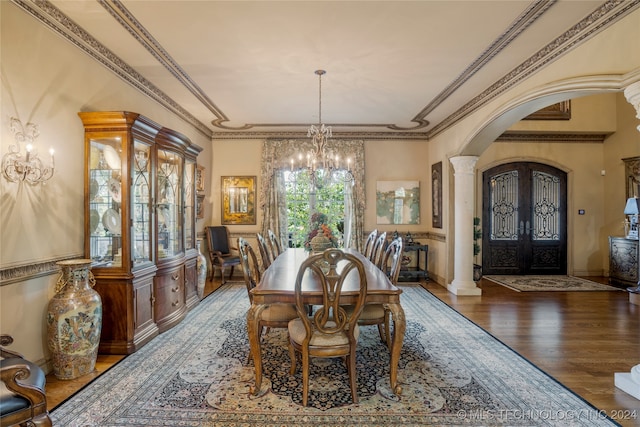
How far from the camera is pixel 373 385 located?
8.48ft

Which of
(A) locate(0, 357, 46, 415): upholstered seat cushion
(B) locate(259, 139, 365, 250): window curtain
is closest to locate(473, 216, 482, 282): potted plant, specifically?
(B) locate(259, 139, 365, 250): window curtain

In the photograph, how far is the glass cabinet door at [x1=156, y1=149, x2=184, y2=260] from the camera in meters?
3.85

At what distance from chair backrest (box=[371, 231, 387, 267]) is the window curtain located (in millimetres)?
2678

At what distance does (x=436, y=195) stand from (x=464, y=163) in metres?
1.06

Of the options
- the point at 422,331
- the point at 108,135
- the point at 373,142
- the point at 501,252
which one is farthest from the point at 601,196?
the point at 108,135

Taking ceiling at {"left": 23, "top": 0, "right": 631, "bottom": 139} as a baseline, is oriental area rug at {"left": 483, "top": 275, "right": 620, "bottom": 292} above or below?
below

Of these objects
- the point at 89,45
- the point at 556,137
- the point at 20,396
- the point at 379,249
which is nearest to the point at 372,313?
the point at 379,249

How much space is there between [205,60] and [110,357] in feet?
9.95

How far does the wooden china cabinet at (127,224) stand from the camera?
10.4ft

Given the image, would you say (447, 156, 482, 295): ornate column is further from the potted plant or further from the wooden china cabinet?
the wooden china cabinet

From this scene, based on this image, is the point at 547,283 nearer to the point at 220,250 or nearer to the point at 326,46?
the point at 326,46

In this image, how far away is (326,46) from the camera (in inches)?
131

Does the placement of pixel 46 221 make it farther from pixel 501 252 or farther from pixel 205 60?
pixel 501 252

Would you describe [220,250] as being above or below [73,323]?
above
